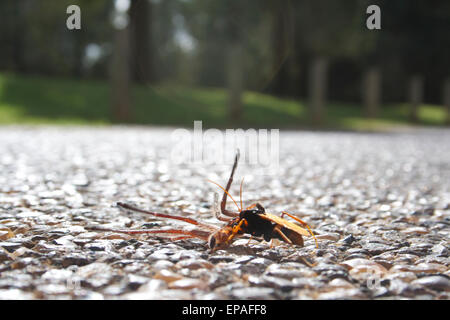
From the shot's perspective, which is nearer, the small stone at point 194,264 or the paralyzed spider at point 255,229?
the small stone at point 194,264

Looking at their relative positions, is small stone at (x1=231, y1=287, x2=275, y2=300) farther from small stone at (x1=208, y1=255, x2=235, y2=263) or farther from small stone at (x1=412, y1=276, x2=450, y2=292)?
small stone at (x1=412, y1=276, x2=450, y2=292)

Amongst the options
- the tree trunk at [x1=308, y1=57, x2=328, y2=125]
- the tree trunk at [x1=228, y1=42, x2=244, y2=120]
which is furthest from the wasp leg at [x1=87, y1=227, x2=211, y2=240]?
the tree trunk at [x1=308, y1=57, x2=328, y2=125]

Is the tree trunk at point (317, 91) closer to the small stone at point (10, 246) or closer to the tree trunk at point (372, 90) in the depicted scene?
the tree trunk at point (372, 90)

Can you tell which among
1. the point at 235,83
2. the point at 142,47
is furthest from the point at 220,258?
the point at 142,47

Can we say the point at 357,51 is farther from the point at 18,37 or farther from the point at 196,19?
the point at 18,37

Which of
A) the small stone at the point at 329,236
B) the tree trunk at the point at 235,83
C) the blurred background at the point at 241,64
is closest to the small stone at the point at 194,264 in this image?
the small stone at the point at 329,236
